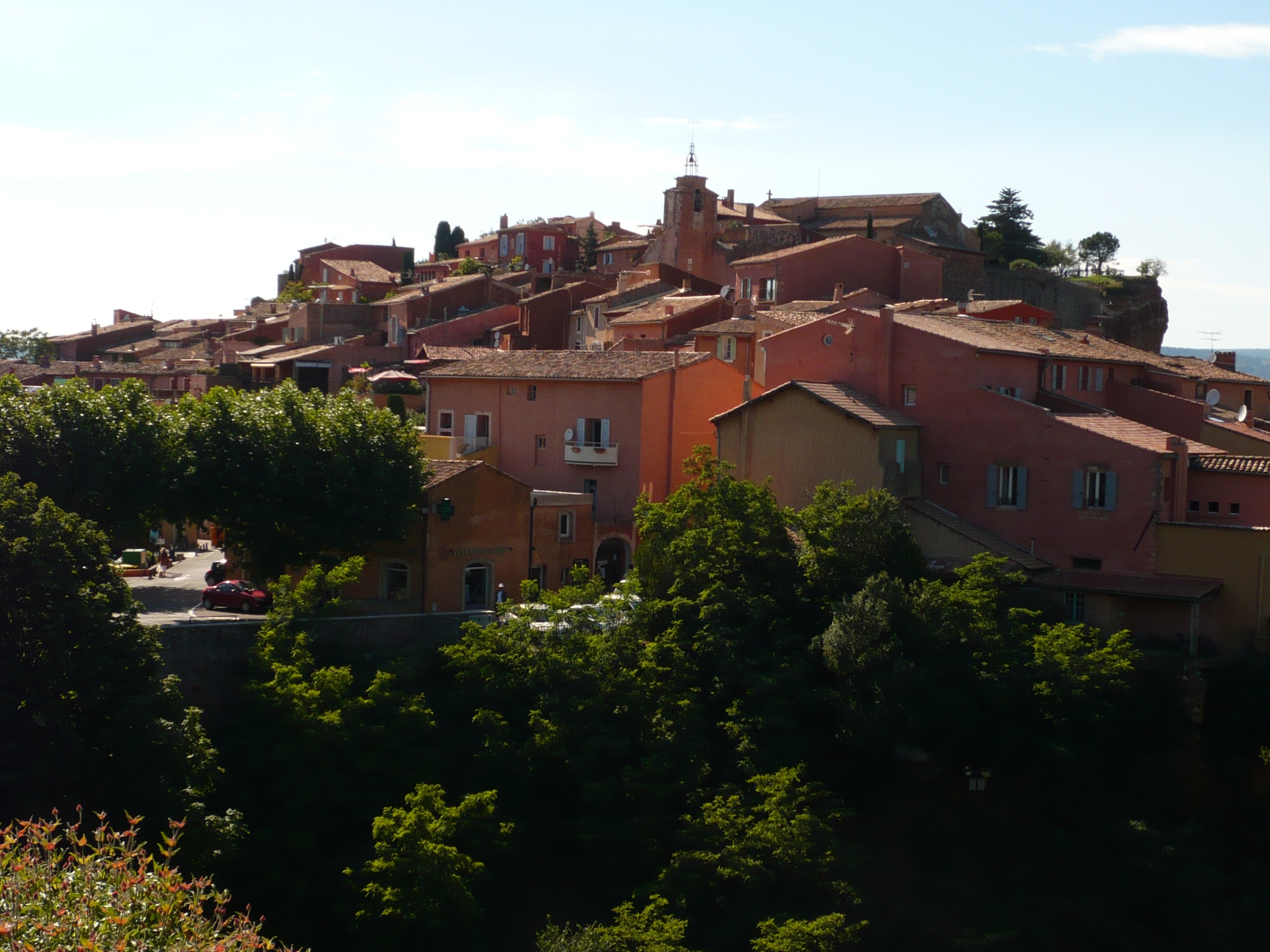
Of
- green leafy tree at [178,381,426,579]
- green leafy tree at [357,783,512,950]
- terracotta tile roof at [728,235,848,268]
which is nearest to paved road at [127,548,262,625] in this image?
green leafy tree at [178,381,426,579]

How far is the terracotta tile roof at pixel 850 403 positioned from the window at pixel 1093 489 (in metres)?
4.45

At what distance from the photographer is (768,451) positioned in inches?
1419

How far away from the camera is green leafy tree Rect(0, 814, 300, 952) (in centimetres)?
1101

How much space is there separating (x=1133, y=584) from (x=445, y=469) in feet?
57.9

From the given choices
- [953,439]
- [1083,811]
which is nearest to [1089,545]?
[953,439]

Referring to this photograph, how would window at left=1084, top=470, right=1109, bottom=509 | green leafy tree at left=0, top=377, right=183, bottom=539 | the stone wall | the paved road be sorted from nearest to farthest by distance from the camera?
the stone wall, the paved road, window at left=1084, top=470, right=1109, bottom=509, green leafy tree at left=0, top=377, right=183, bottom=539

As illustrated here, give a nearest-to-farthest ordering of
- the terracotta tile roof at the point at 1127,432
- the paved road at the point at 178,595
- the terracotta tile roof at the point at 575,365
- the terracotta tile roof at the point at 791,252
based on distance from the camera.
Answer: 1. the paved road at the point at 178,595
2. the terracotta tile roof at the point at 1127,432
3. the terracotta tile roof at the point at 575,365
4. the terracotta tile roof at the point at 791,252

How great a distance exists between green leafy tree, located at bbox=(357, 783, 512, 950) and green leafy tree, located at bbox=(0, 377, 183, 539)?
12200 mm

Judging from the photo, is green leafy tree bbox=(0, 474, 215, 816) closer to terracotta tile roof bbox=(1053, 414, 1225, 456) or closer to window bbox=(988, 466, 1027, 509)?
window bbox=(988, 466, 1027, 509)

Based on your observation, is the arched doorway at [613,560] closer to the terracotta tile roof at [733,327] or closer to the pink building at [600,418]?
the pink building at [600,418]

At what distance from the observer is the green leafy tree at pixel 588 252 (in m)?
76.9

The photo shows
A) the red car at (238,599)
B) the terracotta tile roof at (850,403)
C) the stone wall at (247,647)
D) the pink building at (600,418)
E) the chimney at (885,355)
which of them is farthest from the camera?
the pink building at (600,418)

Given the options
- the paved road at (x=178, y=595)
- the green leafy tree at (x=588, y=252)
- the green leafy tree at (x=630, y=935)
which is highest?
the green leafy tree at (x=588, y=252)

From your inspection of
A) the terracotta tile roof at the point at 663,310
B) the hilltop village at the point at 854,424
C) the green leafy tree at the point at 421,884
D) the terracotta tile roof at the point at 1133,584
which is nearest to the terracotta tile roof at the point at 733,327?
the hilltop village at the point at 854,424
